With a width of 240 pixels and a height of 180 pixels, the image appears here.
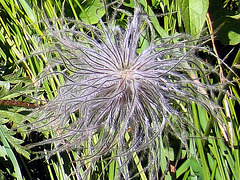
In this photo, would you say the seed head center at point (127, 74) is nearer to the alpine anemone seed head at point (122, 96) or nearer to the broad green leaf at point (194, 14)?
the alpine anemone seed head at point (122, 96)

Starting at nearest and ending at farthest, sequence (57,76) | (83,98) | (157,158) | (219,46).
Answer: (83,98) → (157,158) → (57,76) → (219,46)

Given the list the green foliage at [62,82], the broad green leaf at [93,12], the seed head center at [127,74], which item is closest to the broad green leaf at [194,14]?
the green foliage at [62,82]

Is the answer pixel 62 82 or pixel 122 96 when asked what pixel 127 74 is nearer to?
pixel 122 96

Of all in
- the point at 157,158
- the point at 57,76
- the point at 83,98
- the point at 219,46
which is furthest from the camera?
the point at 219,46

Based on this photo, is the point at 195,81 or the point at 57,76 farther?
the point at 57,76

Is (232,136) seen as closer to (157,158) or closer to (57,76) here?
(157,158)

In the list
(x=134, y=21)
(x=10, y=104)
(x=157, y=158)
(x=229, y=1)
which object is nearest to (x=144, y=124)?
(x=157, y=158)
